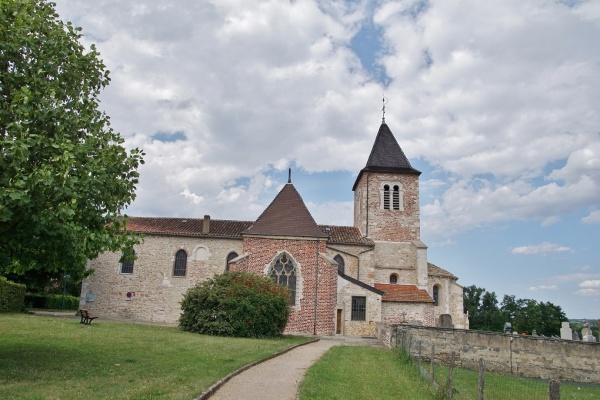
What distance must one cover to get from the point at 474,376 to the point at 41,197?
15001mm

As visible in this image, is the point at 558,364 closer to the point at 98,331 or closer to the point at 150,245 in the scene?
the point at 98,331

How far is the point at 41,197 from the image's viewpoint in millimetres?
9055

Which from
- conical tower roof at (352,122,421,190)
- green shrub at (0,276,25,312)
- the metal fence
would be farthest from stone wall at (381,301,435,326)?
green shrub at (0,276,25,312)

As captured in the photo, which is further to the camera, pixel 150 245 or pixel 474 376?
pixel 150 245

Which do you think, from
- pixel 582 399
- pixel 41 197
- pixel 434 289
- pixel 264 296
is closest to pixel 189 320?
pixel 264 296

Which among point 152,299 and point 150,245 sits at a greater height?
point 150,245

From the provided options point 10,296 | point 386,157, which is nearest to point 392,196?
point 386,157

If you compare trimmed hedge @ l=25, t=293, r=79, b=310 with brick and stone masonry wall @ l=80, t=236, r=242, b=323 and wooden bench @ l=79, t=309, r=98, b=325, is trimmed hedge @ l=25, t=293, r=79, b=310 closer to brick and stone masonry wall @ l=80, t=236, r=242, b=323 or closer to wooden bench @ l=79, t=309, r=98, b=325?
brick and stone masonry wall @ l=80, t=236, r=242, b=323

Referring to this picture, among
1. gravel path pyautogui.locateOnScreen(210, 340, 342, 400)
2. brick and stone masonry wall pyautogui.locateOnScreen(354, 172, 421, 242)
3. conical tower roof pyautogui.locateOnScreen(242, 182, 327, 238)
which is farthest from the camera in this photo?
brick and stone masonry wall pyautogui.locateOnScreen(354, 172, 421, 242)

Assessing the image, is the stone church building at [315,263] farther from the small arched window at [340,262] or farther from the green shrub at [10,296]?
the green shrub at [10,296]

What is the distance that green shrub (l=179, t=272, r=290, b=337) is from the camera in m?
21.5

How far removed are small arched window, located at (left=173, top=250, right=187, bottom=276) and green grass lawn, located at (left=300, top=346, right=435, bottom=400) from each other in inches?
685

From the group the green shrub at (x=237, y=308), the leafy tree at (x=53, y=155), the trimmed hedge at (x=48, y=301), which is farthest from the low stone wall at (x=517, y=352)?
the trimmed hedge at (x=48, y=301)

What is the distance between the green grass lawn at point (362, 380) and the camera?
951 cm
